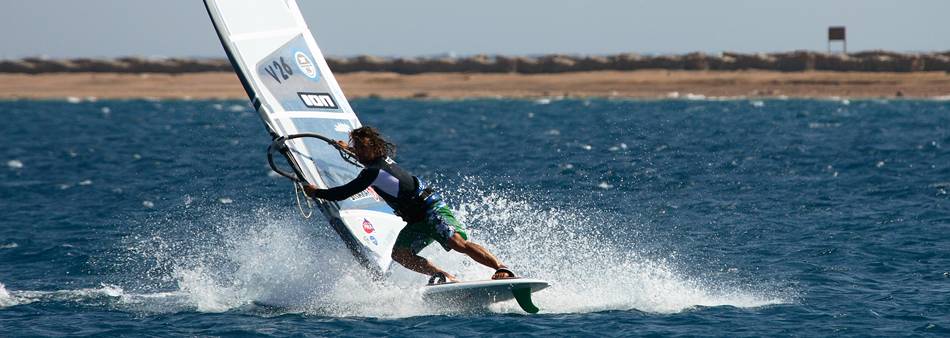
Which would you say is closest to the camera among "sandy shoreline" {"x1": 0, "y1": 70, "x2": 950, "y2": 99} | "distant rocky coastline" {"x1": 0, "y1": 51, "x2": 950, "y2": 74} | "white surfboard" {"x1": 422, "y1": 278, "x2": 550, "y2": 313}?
"white surfboard" {"x1": 422, "y1": 278, "x2": 550, "y2": 313}

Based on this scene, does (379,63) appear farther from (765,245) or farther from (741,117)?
(765,245)

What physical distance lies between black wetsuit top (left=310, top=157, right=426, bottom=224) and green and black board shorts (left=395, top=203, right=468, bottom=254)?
0.09 metres

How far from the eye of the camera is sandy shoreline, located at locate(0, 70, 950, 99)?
183 ft

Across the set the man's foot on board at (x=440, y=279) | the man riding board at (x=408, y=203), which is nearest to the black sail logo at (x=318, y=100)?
the man riding board at (x=408, y=203)

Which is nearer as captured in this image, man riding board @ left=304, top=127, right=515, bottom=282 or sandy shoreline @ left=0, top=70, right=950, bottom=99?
man riding board @ left=304, top=127, right=515, bottom=282

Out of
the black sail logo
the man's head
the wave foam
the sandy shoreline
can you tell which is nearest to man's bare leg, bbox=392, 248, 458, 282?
the wave foam

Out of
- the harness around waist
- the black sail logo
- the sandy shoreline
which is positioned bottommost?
the sandy shoreline

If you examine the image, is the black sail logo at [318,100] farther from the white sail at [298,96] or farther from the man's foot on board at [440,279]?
the man's foot on board at [440,279]

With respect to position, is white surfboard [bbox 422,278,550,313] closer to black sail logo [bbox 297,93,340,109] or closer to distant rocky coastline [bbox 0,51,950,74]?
black sail logo [bbox 297,93,340,109]

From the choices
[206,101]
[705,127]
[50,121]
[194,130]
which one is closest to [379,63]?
[206,101]

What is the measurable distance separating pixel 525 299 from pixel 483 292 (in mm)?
429

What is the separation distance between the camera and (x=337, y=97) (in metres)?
15.1

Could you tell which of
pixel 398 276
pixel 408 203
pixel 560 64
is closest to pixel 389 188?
pixel 408 203

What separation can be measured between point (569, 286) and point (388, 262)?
202 cm
